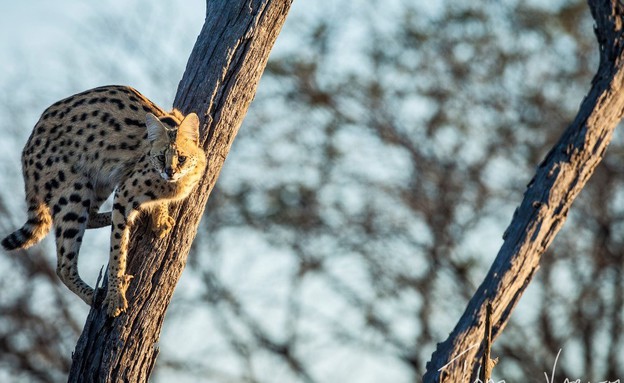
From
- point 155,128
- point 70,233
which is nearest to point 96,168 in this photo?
point 70,233

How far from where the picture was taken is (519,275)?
7.74 meters

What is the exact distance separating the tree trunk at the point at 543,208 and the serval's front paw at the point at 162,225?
172 cm

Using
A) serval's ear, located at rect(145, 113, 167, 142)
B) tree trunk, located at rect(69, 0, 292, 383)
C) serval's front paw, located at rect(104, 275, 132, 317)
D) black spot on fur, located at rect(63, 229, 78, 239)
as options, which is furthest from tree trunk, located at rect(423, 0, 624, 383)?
black spot on fur, located at rect(63, 229, 78, 239)

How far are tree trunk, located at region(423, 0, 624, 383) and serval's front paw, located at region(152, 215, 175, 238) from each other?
5.63 ft

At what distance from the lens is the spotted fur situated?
778 centimetres

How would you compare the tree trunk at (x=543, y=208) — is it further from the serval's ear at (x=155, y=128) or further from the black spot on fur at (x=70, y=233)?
the black spot on fur at (x=70, y=233)

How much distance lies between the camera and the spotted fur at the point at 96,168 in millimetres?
7777

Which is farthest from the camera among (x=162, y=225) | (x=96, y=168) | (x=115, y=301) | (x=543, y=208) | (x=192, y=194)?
(x=96, y=168)

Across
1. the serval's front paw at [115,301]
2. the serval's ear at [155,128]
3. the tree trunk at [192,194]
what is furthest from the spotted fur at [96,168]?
the serval's front paw at [115,301]

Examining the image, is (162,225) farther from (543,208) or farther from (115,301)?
(543,208)

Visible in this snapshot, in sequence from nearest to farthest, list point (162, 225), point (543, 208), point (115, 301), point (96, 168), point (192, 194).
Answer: point (115, 301)
point (162, 225)
point (192, 194)
point (543, 208)
point (96, 168)

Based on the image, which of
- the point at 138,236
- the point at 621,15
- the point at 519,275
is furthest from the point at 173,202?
the point at 621,15

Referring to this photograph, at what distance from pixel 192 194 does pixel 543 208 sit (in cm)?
214

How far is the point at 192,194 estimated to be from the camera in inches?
303
